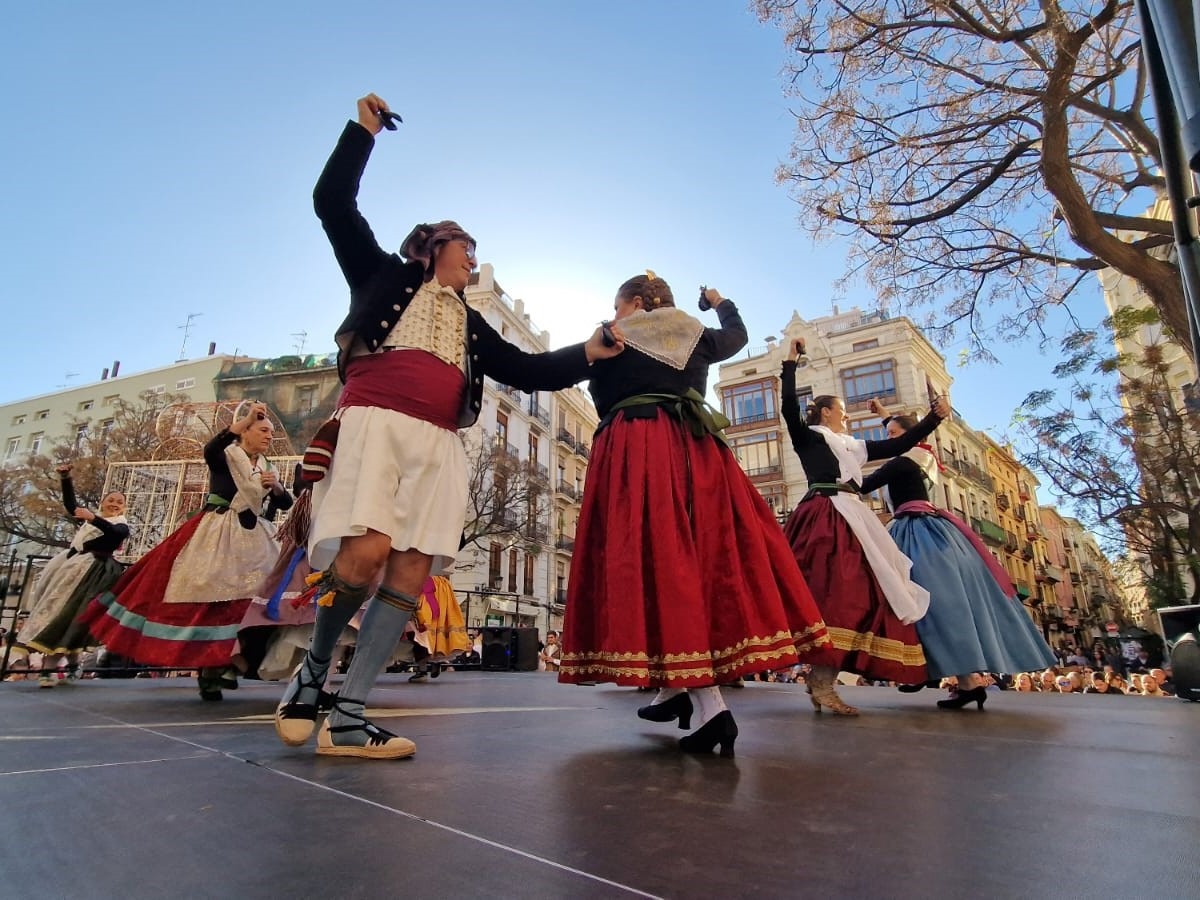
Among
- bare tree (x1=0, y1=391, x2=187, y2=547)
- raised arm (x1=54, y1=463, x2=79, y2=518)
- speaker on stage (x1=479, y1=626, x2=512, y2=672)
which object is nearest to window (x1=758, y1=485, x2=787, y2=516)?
speaker on stage (x1=479, y1=626, x2=512, y2=672)

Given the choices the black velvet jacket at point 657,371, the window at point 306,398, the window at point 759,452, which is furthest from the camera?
the window at point 759,452

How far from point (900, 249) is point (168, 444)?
15036 mm

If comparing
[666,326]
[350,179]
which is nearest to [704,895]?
[666,326]

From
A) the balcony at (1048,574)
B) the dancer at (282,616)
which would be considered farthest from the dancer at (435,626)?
the balcony at (1048,574)

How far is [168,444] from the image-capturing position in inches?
566

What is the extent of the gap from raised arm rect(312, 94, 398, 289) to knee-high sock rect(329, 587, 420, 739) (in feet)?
3.38

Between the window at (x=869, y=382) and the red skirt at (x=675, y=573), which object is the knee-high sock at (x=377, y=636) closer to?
the red skirt at (x=675, y=573)

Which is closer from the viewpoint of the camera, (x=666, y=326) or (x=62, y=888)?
(x=62, y=888)

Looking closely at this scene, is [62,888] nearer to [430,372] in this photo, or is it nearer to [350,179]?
[430,372]

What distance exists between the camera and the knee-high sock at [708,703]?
1742 mm

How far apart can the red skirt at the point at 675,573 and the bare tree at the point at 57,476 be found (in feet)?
54.7

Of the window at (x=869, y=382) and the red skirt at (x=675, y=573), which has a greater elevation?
the window at (x=869, y=382)

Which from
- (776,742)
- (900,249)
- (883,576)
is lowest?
(776,742)

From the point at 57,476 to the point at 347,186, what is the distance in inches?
789
